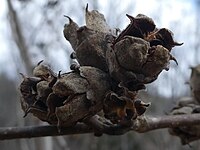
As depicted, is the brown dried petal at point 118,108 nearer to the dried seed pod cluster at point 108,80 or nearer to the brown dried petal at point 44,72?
the dried seed pod cluster at point 108,80

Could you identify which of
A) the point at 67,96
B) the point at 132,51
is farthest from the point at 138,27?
the point at 67,96

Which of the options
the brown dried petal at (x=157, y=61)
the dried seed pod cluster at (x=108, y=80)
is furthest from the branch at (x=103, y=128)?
the brown dried petal at (x=157, y=61)

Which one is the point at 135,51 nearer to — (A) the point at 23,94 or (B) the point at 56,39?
(A) the point at 23,94

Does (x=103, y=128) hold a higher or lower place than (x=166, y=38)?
lower

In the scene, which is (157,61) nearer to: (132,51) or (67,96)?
(132,51)

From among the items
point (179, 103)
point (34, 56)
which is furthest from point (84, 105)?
point (34, 56)

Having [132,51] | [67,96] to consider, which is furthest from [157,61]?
[67,96]
